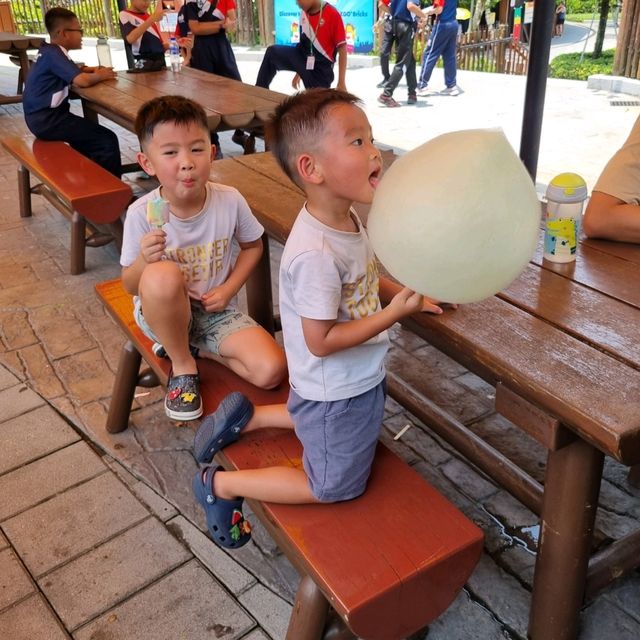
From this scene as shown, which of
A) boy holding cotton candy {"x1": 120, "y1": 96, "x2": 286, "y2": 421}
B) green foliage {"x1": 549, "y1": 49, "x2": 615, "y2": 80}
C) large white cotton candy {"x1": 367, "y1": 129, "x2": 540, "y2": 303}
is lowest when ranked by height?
green foliage {"x1": 549, "y1": 49, "x2": 615, "y2": 80}

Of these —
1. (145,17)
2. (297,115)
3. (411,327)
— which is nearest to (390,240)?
(297,115)

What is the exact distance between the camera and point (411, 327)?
6.05 ft

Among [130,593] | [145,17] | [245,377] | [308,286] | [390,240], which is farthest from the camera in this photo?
[145,17]

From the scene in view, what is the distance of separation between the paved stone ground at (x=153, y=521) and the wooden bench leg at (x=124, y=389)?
57 millimetres

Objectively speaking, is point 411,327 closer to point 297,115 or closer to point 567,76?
point 297,115

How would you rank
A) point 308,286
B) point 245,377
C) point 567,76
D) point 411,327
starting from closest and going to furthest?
point 308,286 → point 411,327 → point 245,377 → point 567,76

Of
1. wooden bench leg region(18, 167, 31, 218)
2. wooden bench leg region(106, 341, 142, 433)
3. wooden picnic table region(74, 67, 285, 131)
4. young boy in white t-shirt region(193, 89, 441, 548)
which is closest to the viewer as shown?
young boy in white t-shirt region(193, 89, 441, 548)

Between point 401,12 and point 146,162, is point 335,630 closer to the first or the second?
point 146,162

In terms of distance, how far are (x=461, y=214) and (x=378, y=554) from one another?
78 cm

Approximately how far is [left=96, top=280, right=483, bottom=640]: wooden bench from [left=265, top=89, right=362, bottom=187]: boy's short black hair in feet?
2.69

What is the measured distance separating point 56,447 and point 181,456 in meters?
0.51

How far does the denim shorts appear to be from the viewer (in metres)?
2.35

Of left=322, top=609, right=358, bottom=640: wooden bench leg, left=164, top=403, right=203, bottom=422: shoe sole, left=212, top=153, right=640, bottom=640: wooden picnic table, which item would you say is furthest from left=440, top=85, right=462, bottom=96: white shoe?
left=322, top=609, right=358, bottom=640: wooden bench leg

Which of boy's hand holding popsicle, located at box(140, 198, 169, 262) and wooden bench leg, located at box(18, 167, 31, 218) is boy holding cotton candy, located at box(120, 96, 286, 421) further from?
wooden bench leg, located at box(18, 167, 31, 218)
